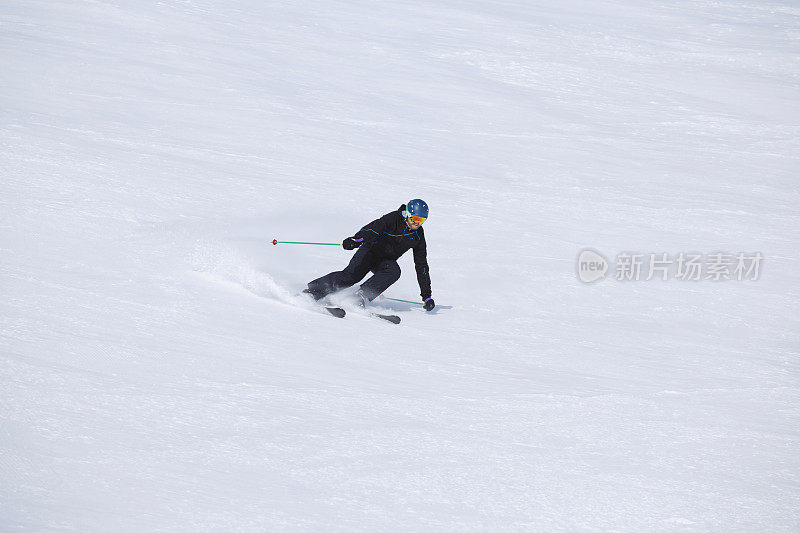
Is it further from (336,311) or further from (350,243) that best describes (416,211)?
(336,311)

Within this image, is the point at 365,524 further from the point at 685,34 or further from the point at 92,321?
the point at 685,34

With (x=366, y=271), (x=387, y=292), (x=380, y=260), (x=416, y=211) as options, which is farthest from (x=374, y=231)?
(x=387, y=292)

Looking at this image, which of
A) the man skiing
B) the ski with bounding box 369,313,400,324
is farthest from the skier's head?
the ski with bounding box 369,313,400,324

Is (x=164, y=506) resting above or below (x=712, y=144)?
below

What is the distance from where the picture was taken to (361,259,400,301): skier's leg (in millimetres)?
7324

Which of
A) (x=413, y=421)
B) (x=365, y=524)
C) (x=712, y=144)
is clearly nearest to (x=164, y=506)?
(x=365, y=524)

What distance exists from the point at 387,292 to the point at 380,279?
833 millimetres

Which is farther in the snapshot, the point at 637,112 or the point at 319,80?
the point at 637,112

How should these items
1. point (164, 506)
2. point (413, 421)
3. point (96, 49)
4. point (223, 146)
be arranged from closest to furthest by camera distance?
1. point (164, 506)
2. point (413, 421)
3. point (223, 146)
4. point (96, 49)

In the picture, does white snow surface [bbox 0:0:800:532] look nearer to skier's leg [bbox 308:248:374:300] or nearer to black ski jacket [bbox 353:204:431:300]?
skier's leg [bbox 308:248:374:300]

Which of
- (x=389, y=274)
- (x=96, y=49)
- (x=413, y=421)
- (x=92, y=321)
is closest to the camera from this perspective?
(x=413, y=421)

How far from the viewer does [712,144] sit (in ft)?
46.7

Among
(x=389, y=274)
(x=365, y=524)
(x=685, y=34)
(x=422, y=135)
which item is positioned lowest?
(x=365, y=524)

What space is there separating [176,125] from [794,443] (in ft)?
29.8
